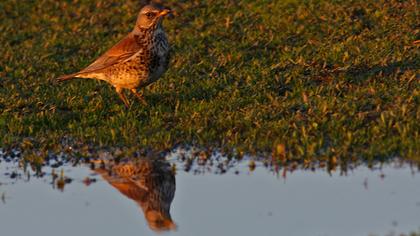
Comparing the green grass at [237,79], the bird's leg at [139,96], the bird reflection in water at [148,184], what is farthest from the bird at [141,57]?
the bird reflection in water at [148,184]

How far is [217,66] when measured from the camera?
15242 mm

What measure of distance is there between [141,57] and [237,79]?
1766mm

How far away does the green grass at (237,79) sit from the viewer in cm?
1162

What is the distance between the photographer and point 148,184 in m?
10.4

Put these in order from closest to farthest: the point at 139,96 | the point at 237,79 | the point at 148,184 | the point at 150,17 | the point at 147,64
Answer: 1. the point at 148,184
2. the point at 147,64
3. the point at 150,17
4. the point at 139,96
5. the point at 237,79

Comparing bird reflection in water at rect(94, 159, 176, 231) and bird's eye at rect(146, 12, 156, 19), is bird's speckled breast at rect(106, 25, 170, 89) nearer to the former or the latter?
bird's eye at rect(146, 12, 156, 19)

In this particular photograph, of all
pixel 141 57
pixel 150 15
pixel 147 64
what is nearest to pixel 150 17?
pixel 150 15

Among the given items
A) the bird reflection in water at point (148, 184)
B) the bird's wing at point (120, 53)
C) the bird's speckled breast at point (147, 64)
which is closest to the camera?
the bird reflection in water at point (148, 184)

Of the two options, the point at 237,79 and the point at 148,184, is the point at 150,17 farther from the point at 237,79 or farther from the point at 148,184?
the point at 148,184

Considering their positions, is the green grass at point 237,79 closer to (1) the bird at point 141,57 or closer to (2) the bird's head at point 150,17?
(1) the bird at point 141,57

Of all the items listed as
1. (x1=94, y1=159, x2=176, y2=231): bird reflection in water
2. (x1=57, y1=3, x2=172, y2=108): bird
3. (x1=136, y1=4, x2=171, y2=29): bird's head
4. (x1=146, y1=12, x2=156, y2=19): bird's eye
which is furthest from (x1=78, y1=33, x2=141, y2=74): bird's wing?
(x1=94, y1=159, x2=176, y2=231): bird reflection in water

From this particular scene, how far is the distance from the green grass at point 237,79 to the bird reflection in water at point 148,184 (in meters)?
0.66

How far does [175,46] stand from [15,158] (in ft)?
18.6

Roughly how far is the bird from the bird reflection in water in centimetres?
241
